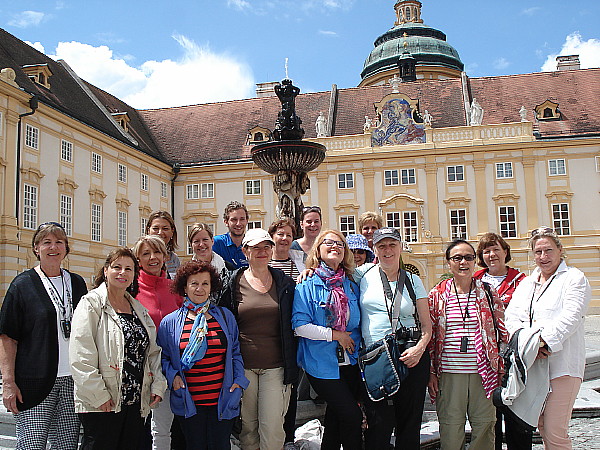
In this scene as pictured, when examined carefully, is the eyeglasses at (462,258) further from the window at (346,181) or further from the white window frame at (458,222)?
the window at (346,181)

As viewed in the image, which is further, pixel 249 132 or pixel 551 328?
pixel 249 132

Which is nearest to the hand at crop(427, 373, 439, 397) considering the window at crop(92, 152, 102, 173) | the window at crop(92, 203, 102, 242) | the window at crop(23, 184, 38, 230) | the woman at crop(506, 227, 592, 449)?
the woman at crop(506, 227, 592, 449)

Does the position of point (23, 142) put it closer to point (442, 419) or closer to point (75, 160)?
point (75, 160)

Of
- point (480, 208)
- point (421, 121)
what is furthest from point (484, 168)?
point (421, 121)

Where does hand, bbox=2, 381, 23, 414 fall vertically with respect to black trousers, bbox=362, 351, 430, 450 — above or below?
above

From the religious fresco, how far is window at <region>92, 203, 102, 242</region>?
14274 mm

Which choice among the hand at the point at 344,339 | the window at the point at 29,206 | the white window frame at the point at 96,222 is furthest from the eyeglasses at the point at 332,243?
the white window frame at the point at 96,222

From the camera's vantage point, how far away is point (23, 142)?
75.9ft

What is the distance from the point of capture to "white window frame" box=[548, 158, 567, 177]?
3039cm

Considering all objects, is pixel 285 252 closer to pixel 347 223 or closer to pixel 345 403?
pixel 345 403

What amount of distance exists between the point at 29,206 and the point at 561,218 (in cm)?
2453

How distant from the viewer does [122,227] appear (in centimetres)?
2988

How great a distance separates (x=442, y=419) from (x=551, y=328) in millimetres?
1101

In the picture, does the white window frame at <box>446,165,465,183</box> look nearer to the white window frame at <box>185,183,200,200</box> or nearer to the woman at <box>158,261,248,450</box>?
the white window frame at <box>185,183,200,200</box>
